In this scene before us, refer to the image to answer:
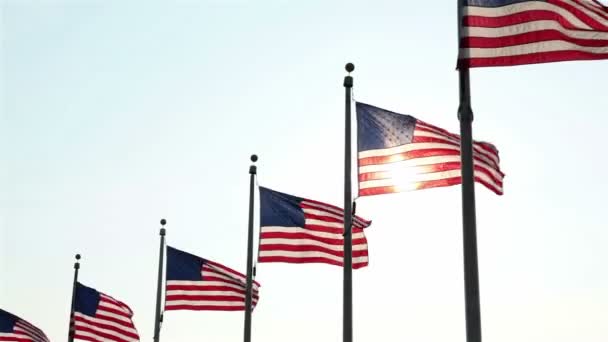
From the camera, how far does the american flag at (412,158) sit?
1493cm

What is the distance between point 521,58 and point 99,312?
2251 cm

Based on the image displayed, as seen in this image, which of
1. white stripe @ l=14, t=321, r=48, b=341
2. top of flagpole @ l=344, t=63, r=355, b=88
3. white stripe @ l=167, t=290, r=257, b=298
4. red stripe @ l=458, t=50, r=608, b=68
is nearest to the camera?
red stripe @ l=458, t=50, r=608, b=68

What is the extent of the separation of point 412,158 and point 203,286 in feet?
36.0

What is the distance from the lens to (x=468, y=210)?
12.1 meters

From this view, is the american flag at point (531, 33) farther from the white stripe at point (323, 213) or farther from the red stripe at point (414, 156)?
the white stripe at point (323, 213)

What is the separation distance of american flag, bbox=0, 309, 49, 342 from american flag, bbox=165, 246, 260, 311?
7.83 m

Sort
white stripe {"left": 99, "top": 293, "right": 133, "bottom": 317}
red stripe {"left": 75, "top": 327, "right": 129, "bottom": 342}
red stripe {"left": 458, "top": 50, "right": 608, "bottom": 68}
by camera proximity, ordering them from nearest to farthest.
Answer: red stripe {"left": 458, "top": 50, "right": 608, "bottom": 68}
red stripe {"left": 75, "top": 327, "right": 129, "bottom": 342}
white stripe {"left": 99, "top": 293, "right": 133, "bottom": 317}

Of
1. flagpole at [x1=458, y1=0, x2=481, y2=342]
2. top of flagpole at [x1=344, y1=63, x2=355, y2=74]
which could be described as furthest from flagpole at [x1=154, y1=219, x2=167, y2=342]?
flagpole at [x1=458, y1=0, x2=481, y2=342]

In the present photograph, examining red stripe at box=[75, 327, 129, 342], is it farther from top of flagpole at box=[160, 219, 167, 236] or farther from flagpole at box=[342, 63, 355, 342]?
flagpole at box=[342, 63, 355, 342]

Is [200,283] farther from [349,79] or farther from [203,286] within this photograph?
[349,79]

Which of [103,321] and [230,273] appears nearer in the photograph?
[230,273]

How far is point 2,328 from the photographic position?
30.6m

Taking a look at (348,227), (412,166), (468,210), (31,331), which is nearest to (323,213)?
(348,227)

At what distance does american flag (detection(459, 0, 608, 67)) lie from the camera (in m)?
12.0
